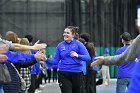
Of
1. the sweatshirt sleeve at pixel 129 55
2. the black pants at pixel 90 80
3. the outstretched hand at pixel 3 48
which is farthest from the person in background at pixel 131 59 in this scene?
the black pants at pixel 90 80

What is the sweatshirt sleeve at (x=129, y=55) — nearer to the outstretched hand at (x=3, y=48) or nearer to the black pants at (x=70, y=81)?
the outstretched hand at (x=3, y=48)

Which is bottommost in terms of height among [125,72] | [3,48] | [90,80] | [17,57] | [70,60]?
[90,80]

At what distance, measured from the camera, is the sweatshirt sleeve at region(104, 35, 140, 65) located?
430 centimetres

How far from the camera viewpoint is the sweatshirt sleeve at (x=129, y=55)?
4297 mm

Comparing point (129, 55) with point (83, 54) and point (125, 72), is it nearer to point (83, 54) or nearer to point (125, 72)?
point (125, 72)

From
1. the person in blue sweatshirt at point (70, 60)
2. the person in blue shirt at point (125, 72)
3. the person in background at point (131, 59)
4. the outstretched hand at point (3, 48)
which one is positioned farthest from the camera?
the person in blue sweatshirt at point (70, 60)

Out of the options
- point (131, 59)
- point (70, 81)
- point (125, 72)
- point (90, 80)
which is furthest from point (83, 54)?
point (131, 59)

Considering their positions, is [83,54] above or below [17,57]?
below

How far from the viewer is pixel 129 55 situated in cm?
447

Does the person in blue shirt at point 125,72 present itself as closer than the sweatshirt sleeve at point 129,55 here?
No

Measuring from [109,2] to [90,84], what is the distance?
22278 mm

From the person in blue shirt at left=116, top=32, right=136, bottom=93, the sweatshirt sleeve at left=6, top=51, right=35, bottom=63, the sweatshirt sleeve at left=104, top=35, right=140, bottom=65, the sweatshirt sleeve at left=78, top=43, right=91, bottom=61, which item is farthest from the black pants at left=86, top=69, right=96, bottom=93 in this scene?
the sweatshirt sleeve at left=104, top=35, right=140, bottom=65

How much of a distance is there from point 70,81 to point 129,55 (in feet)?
18.7

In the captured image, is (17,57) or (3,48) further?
(17,57)
